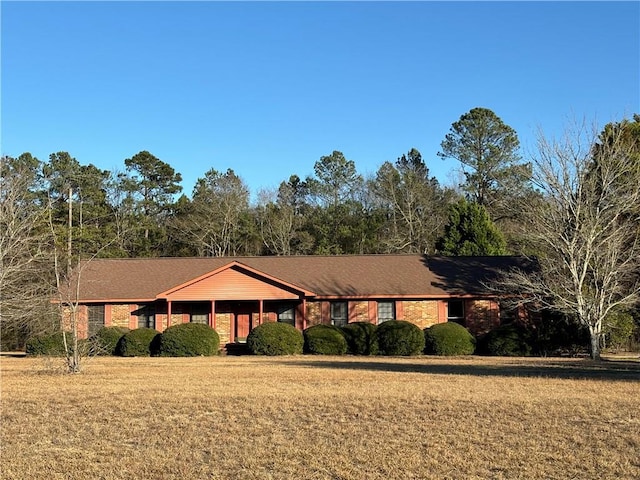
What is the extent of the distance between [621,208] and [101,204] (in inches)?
1518

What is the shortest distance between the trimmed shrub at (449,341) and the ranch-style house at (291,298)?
3.48m

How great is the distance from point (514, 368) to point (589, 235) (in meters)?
7.75

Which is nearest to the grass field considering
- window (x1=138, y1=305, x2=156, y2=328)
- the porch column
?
the porch column

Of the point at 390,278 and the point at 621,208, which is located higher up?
the point at 621,208

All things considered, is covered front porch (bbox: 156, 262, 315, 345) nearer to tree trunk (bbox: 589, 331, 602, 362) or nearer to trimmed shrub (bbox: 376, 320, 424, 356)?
trimmed shrub (bbox: 376, 320, 424, 356)

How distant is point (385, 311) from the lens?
32.0 metres

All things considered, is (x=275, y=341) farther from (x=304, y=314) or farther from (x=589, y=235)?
(x=589, y=235)

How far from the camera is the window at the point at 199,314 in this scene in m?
32.2

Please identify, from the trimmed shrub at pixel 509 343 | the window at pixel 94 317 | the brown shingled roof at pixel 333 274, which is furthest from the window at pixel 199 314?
the trimmed shrub at pixel 509 343

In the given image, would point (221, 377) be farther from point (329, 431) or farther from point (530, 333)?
point (530, 333)

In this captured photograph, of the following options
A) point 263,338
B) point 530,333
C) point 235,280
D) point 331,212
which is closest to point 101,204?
point 331,212

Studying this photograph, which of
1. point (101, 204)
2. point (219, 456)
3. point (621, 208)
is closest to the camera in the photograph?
point (219, 456)

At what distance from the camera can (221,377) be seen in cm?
1772

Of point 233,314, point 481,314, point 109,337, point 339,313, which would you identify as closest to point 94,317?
point 109,337
